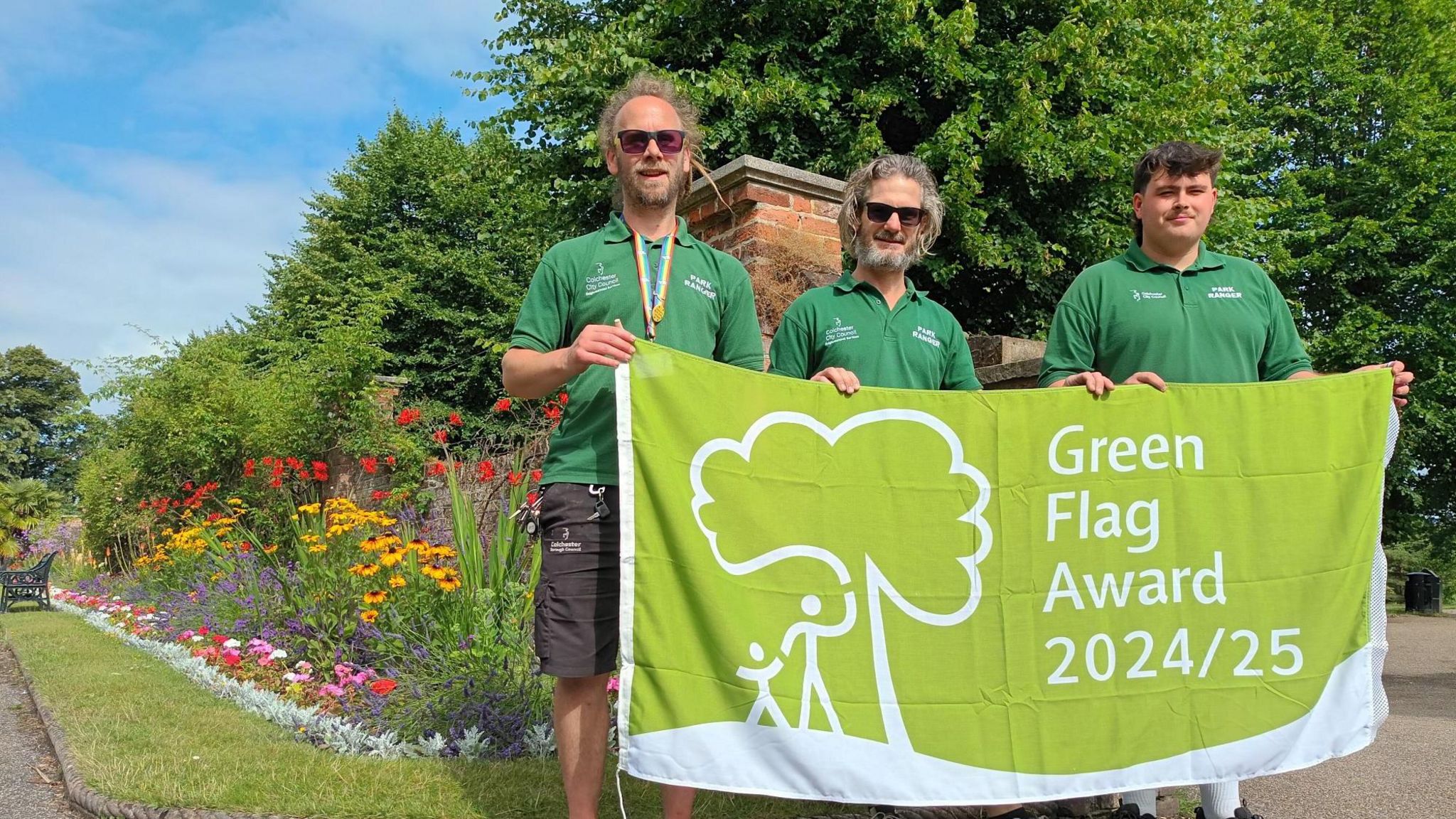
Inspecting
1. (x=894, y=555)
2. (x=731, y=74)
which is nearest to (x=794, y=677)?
(x=894, y=555)

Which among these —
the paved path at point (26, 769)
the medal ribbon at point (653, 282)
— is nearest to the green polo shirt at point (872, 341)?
the medal ribbon at point (653, 282)

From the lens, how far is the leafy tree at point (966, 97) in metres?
10.2

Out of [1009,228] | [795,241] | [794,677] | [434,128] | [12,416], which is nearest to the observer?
[794,677]

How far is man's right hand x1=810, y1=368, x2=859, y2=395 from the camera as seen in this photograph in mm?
2670

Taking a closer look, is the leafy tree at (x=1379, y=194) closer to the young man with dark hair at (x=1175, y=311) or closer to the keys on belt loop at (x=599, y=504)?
the young man with dark hair at (x=1175, y=311)

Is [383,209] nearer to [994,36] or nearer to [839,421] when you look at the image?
[994,36]

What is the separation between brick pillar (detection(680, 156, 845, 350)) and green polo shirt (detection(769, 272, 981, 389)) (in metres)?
1.64

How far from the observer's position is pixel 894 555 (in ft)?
8.77

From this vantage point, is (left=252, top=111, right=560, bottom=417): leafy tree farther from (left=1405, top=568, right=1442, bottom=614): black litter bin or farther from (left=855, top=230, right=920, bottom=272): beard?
(left=1405, top=568, right=1442, bottom=614): black litter bin

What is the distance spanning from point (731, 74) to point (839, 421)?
8332 mm

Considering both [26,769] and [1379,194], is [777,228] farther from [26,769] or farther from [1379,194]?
[1379,194]

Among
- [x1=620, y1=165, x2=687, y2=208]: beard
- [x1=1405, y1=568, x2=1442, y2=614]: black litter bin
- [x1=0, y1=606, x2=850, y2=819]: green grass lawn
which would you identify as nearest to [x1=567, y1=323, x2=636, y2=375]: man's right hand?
[x1=620, y1=165, x2=687, y2=208]: beard

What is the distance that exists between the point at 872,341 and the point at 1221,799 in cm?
161

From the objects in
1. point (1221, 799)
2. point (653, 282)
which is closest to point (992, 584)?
point (1221, 799)
